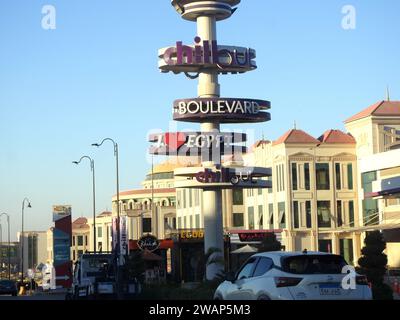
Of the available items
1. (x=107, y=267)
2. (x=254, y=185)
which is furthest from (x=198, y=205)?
(x=107, y=267)

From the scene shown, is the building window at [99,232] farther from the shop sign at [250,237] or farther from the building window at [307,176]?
the shop sign at [250,237]

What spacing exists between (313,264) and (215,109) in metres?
47.6

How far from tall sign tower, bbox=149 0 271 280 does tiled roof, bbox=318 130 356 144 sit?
59.4 ft

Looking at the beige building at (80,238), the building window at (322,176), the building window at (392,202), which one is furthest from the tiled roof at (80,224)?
the building window at (392,202)

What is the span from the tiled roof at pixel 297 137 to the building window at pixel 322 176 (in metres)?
2.46

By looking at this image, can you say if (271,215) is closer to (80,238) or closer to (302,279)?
(302,279)

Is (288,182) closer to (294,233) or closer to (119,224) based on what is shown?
(294,233)

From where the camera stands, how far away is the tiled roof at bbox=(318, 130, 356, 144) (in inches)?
3314

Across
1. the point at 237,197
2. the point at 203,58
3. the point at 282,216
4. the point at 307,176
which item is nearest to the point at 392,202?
the point at 307,176
